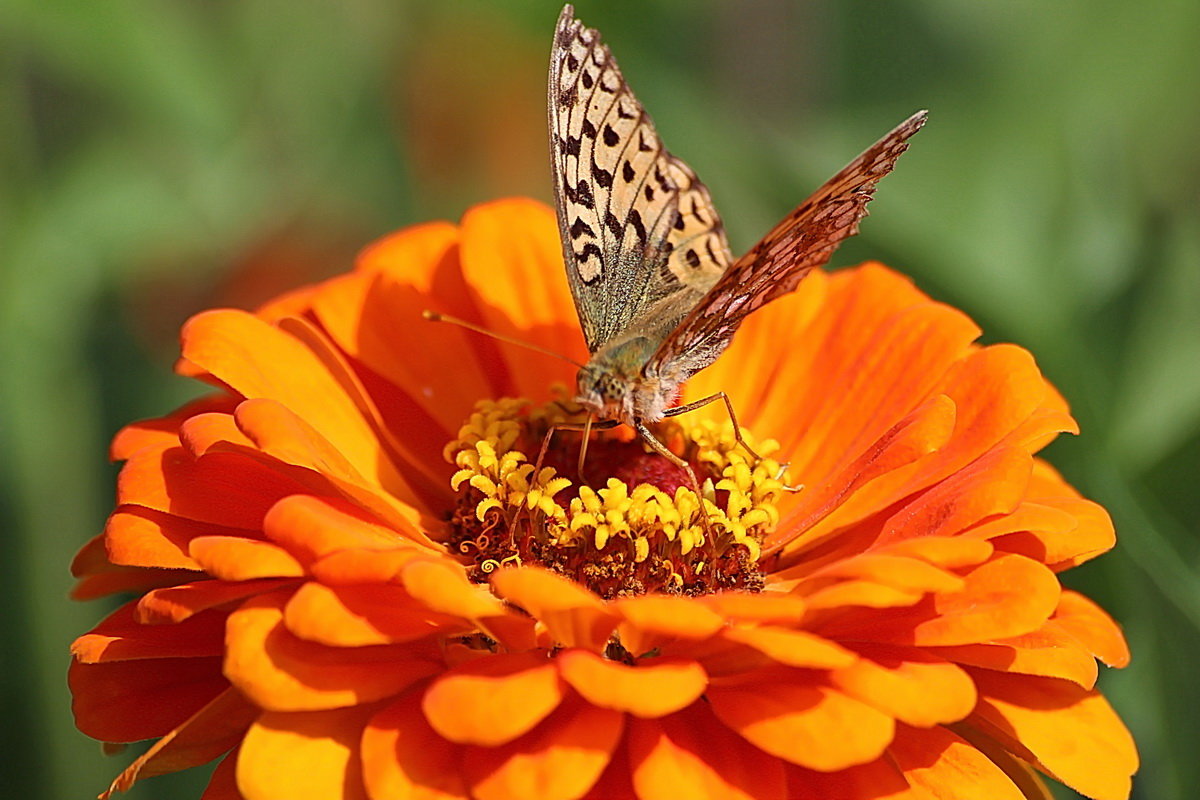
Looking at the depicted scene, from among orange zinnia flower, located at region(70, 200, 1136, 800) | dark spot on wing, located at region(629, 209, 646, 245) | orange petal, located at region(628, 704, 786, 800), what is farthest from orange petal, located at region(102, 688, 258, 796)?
dark spot on wing, located at region(629, 209, 646, 245)

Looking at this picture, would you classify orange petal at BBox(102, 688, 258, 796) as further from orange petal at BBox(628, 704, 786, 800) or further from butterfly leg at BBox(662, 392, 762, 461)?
butterfly leg at BBox(662, 392, 762, 461)

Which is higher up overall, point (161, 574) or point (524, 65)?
point (524, 65)

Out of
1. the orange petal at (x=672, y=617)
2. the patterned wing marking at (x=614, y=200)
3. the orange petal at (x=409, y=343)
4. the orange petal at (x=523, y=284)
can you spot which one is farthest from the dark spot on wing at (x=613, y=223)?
the orange petal at (x=672, y=617)

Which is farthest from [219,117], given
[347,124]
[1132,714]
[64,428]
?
[1132,714]

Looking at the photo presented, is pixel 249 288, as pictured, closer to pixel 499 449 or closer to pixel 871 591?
pixel 499 449

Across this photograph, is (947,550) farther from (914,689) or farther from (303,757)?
(303,757)

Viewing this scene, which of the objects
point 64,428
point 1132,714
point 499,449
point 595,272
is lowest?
point 1132,714

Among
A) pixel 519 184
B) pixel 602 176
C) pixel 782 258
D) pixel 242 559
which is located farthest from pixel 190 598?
pixel 519 184
